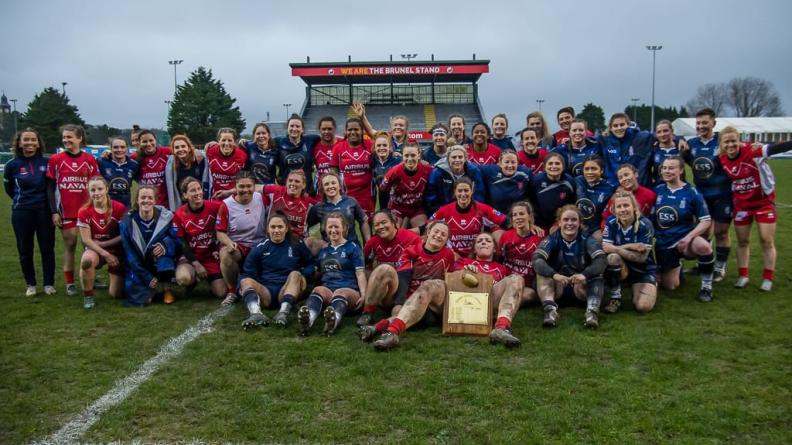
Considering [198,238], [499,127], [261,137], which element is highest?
[499,127]

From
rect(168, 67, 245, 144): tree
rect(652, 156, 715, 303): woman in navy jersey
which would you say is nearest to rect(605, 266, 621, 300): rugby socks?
rect(652, 156, 715, 303): woman in navy jersey

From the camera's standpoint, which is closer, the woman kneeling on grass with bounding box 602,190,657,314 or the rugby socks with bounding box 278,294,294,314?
Answer: the rugby socks with bounding box 278,294,294,314

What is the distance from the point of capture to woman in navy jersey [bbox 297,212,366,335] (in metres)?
4.86

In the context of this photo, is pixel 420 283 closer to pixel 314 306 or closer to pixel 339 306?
pixel 339 306

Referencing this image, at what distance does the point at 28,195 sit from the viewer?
5922 millimetres

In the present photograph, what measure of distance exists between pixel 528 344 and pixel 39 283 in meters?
5.37

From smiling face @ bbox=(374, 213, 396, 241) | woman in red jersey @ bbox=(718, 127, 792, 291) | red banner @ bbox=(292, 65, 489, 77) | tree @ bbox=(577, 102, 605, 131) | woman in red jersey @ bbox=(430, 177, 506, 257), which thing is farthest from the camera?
tree @ bbox=(577, 102, 605, 131)

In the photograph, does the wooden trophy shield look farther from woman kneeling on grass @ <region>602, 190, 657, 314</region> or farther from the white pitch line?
the white pitch line

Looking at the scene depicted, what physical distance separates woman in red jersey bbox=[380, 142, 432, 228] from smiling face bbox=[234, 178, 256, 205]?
1279 mm

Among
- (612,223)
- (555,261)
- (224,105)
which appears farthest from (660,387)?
(224,105)

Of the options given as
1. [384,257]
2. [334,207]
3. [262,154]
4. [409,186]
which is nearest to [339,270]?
[384,257]

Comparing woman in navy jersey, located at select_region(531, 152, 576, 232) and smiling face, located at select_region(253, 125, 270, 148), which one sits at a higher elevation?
smiling face, located at select_region(253, 125, 270, 148)

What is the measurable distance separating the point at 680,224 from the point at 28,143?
6.26 m

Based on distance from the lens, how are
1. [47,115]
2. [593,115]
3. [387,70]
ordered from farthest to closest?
[593,115]
[47,115]
[387,70]
